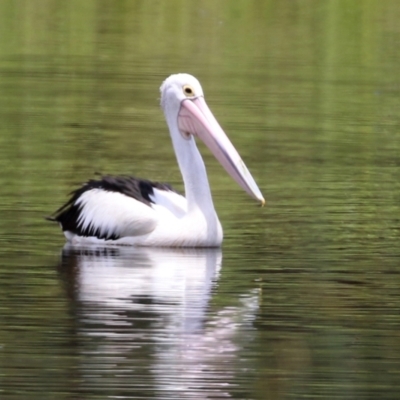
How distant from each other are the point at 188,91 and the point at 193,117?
6.9 inches

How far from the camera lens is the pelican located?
944 centimetres

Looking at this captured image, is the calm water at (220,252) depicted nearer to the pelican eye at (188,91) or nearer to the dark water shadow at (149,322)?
the dark water shadow at (149,322)

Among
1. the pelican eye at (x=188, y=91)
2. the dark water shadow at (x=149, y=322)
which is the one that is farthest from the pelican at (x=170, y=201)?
the dark water shadow at (x=149, y=322)

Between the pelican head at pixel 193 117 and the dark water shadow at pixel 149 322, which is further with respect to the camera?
the pelican head at pixel 193 117

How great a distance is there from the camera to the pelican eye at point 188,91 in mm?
9945

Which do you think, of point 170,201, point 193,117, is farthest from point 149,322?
point 193,117

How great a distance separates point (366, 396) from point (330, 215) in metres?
4.22

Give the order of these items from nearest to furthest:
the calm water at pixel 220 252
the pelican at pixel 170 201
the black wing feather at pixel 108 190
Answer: the calm water at pixel 220 252
the pelican at pixel 170 201
the black wing feather at pixel 108 190

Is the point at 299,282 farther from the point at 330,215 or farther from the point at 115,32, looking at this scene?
the point at 115,32

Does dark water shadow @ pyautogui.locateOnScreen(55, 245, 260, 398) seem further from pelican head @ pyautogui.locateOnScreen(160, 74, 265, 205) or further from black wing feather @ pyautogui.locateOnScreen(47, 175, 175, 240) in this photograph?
pelican head @ pyautogui.locateOnScreen(160, 74, 265, 205)

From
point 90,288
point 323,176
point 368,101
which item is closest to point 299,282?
point 90,288

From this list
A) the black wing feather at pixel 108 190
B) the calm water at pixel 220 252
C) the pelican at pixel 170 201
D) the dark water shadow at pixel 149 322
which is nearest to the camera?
the dark water shadow at pixel 149 322

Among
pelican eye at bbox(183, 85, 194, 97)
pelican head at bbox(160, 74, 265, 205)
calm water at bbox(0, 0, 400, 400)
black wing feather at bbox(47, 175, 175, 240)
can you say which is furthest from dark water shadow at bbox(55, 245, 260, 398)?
pelican eye at bbox(183, 85, 194, 97)

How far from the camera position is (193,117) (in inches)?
390
